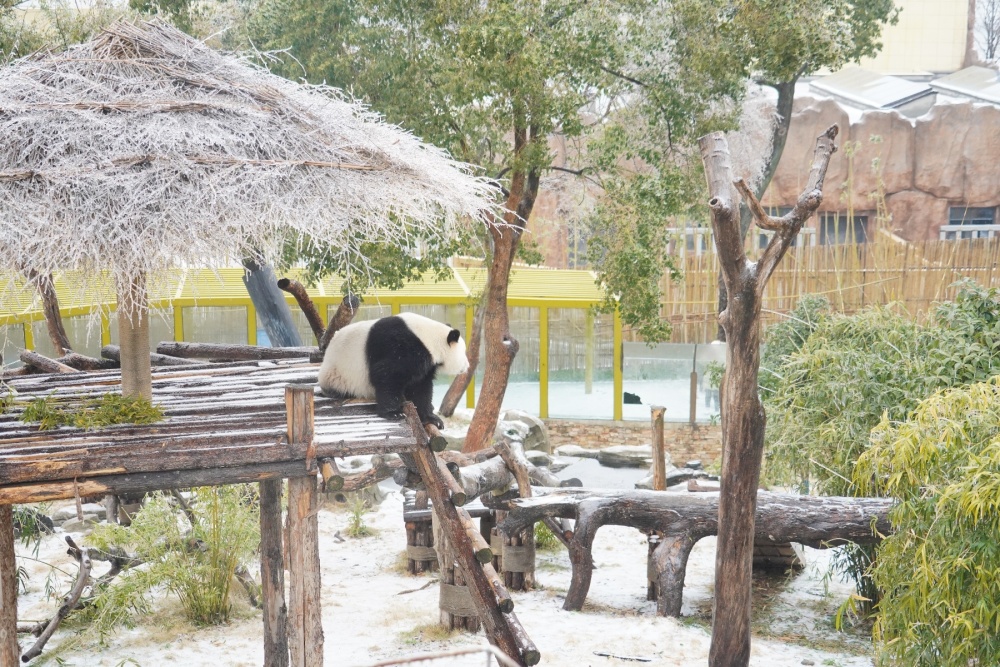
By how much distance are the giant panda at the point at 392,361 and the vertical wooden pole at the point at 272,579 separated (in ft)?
4.13

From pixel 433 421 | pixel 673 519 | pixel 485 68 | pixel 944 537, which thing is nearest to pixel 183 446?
pixel 433 421

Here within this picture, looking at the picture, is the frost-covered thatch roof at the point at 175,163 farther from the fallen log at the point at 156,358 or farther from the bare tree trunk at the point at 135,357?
the fallen log at the point at 156,358

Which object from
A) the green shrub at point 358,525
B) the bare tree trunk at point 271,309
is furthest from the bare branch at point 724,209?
the bare tree trunk at point 271,309

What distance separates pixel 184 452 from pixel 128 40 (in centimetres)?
225

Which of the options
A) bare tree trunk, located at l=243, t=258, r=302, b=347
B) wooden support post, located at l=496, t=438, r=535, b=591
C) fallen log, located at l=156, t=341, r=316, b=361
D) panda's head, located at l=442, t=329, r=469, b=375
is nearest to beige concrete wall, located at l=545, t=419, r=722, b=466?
bare tree trunk, located at l=243, t=258, r=302, b=347

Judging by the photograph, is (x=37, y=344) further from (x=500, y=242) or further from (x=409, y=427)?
(x=409, y=427)

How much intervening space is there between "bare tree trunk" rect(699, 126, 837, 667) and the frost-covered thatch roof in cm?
124

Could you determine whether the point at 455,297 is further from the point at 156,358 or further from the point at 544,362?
the point at 156,358

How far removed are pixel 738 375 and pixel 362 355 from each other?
1.90 m

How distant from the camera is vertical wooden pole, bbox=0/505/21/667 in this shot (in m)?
4.41

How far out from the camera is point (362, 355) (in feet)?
15.8

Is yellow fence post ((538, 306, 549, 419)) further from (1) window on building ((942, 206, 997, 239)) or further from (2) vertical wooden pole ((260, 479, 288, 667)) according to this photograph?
(1) window on building ((942, 206, 997, 239))

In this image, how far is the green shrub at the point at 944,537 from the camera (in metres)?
4.04

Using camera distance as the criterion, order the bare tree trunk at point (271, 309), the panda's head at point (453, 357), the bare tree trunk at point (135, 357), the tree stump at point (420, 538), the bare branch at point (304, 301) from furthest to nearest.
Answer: the bare tree trunk at point (271, 309)
the tree stump at point (420, 538)
the bare branch at point (304, 301)
the panda's head at point (453, 357)
the bare tree trunk at point (135, 357)
